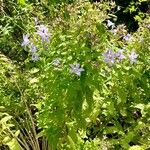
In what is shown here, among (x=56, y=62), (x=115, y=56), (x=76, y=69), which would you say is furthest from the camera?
(x=115, y=56)

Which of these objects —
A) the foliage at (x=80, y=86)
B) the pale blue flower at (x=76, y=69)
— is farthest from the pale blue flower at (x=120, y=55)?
the pale blue flower at (x=76, y=69)

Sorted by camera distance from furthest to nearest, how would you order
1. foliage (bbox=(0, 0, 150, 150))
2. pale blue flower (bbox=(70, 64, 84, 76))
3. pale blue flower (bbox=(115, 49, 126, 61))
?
pale blue flower (bbox=(115, 49, 126, 61))
foliage (bbox=(0, 0, 150, 150))
pale blue flower (bbox=(70, 64, 84, 76))

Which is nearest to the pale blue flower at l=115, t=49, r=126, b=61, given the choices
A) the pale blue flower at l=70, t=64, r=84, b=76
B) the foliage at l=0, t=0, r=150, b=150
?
the foliage at l=0, t=0, r=150, b=150

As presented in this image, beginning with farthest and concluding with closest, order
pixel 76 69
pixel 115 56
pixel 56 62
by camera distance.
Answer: pixel 115 56, pixel 56 62, pixel 76 69

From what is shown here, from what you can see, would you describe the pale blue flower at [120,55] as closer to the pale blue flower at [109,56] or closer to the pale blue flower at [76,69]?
the pale blue flower at [109,56]

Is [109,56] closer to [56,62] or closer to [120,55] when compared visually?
[120,55]

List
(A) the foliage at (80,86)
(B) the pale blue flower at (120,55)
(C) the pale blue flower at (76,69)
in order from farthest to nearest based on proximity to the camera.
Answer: (B) the pale blue flower at (120,55)
(A) the foliage at (80,86)
(C) the pale blue flower at (76,69)

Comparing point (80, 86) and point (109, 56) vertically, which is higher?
point (109, 56)

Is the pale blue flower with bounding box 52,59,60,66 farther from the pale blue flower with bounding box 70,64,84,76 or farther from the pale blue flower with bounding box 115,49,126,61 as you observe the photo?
the pale blue flower with bounding box 115,49,126,61

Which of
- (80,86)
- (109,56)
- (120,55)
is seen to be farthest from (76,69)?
(120,55)

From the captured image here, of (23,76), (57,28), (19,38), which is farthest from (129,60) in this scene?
(19,38)

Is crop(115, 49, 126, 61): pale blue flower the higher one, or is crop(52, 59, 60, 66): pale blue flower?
crop(52, 59, 60, 66): pale blue flower

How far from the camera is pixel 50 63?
10.4ft

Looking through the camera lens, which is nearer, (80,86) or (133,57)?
(80,86)
